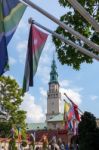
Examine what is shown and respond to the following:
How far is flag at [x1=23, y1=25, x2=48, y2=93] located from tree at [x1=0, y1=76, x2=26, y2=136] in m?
49.8

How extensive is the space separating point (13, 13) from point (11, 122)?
177 feet

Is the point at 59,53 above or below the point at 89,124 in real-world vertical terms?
above

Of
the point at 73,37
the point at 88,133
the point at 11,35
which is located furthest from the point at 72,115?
the point at 88,133

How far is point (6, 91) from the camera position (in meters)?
68.6

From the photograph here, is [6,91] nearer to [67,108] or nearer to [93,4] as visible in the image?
[67,108]

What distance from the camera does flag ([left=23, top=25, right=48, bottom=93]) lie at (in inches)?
556

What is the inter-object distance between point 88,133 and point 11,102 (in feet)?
182

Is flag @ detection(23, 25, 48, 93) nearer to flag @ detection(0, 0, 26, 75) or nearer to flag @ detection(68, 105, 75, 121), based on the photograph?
flag @ detection(0, 0, 26, 75)

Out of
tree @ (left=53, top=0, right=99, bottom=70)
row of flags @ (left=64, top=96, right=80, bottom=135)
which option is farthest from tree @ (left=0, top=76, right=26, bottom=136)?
tree @ (left=53, top=0, right=99, bottom=70)

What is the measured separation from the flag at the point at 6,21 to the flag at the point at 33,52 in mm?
1330

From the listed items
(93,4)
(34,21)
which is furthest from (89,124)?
(93,4)

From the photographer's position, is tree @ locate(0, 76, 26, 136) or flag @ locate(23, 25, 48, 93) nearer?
flag @ locate(23, 25, 48, 93)

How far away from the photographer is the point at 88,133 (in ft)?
38.3

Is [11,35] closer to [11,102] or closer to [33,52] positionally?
[33,52]
